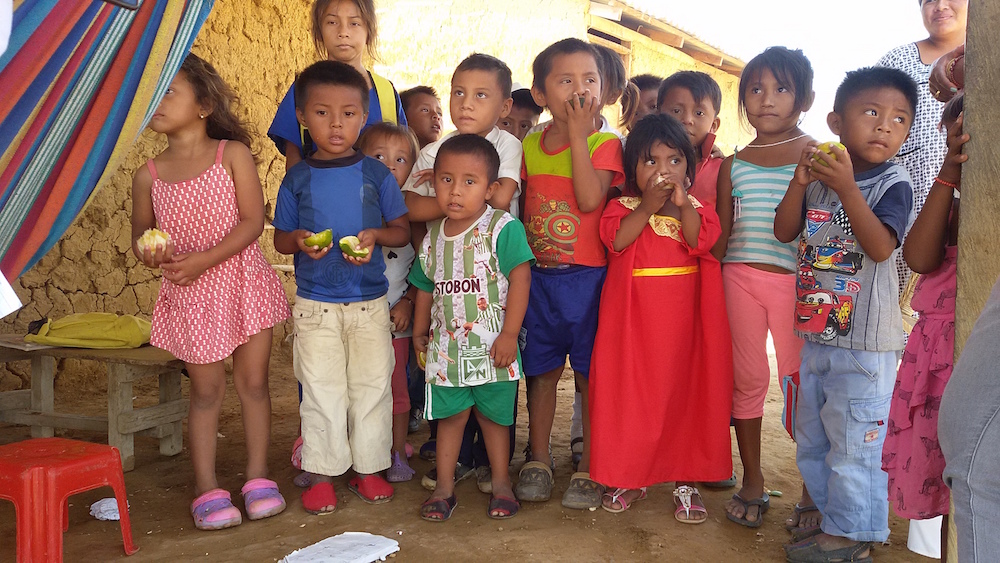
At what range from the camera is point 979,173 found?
152 cm

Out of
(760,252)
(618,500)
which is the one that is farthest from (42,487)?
(760,252)

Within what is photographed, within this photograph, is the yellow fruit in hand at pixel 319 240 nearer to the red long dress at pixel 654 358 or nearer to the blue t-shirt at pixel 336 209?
the blue t-shirt at pixel 336 209

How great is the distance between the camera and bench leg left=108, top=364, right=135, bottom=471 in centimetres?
321

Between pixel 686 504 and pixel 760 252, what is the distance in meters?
0.91

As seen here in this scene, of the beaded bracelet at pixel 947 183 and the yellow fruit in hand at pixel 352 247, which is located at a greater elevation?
the beaded bracelet at pixel 947 183

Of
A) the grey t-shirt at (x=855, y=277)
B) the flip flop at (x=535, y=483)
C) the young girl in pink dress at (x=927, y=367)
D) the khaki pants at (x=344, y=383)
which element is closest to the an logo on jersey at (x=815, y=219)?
the grey t-shirt at (x=855, y=277)

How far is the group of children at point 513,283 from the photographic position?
256 cm

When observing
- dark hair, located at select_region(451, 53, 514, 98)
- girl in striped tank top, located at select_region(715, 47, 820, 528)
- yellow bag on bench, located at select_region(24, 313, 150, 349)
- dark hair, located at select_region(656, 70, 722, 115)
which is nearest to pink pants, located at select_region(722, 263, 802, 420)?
girl in striped tank top, located at select_region(715, 47, 820, 528)

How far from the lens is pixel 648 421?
2.61 metres

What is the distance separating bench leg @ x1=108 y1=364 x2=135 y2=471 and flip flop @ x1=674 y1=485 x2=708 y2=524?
7.31ft

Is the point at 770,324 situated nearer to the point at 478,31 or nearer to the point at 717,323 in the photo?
the point at 717,323

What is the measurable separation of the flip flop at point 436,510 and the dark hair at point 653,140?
1.29 m

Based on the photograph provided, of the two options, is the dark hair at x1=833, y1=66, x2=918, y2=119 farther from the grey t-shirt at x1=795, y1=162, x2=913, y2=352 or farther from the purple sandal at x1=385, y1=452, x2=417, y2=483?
the purple sandal at x1=385, y1=452, x2=417, y2=483

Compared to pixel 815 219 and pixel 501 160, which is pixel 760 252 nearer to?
pixel 815 219
